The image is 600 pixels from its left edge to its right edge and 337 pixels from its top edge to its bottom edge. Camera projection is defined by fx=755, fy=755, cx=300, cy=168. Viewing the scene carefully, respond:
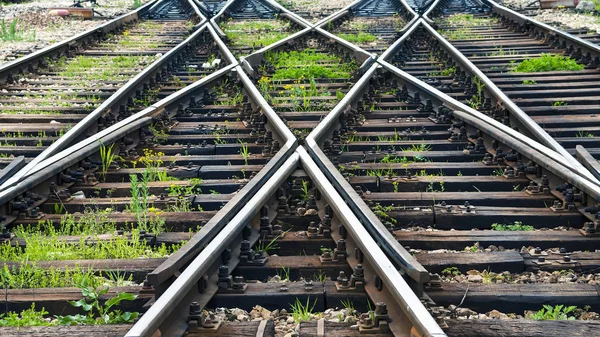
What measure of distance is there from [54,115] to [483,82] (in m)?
4.20

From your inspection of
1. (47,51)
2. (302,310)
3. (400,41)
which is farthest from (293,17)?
(302,310)

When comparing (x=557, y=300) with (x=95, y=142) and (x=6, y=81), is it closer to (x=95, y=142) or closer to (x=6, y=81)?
(x=95, y=142)

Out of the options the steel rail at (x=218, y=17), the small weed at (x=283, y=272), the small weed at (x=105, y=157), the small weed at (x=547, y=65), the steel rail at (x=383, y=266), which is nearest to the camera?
the steel rail at (x=383, y=266)

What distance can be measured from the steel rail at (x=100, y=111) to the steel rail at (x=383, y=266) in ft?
6.49

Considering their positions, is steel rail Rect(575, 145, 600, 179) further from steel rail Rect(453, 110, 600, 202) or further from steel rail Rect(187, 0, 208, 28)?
steel rail Rect(187, 0, 208, 28)

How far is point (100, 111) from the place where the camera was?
6.77 m

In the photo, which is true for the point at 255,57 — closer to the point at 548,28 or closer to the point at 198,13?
the point at 548,28

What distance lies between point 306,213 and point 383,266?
1228 millimetres

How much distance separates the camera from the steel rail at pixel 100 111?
522 centimetres

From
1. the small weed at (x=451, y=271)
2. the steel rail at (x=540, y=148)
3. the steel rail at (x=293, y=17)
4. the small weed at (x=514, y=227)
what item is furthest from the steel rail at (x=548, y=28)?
the small weed at (x=451, y=271)

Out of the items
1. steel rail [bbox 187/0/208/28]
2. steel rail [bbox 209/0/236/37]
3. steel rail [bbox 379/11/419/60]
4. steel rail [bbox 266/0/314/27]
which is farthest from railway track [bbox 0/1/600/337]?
steel rail [bbox 187/0/208/28]

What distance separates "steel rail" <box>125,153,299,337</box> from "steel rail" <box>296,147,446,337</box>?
37 cm

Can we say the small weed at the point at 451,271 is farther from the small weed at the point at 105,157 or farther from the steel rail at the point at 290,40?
the steel rail at the point at 290,40

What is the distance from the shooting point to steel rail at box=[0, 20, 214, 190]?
5221 mm
